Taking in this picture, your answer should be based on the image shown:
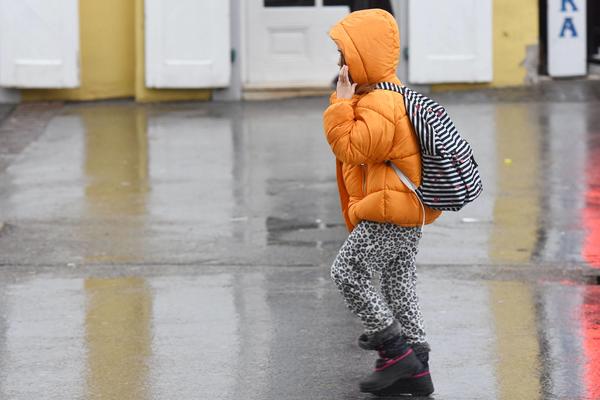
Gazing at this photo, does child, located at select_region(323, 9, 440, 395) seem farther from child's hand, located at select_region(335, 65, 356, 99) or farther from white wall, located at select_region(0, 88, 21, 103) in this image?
white wall, located at select_region(0, 88, 21, 103)

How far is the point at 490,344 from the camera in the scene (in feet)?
21.2

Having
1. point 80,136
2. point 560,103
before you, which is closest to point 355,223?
point 80,136

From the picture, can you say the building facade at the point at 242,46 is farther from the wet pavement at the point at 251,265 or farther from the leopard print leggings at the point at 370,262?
the leopard print leggings at the point at 370,262

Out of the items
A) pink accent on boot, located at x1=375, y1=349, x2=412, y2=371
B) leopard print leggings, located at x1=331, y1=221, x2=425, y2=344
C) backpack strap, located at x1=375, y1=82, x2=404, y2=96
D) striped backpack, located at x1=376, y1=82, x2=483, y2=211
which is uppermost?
backpack strap, located at x1=375, y1=82, x2=404, y2=96

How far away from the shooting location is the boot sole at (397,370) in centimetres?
564

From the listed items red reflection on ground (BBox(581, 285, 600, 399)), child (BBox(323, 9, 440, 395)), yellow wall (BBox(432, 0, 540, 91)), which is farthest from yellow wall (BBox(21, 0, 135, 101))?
child (BBox(323, 9, 440, 395))

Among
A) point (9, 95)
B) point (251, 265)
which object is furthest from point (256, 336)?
point (9, 95)

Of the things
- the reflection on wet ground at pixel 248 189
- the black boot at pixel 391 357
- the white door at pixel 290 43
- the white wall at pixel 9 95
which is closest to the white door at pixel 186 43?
the reflection on wet ground at pixel 248 189

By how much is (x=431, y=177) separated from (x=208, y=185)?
5.13 meters

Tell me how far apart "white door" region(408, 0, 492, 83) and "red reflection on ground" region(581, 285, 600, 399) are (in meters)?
7.13

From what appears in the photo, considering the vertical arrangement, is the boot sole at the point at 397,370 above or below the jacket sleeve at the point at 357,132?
below

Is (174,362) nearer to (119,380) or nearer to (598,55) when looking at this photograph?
(119,380)

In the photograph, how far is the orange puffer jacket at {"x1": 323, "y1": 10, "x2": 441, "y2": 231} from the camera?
17.7ft

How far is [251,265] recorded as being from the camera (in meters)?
8.13
